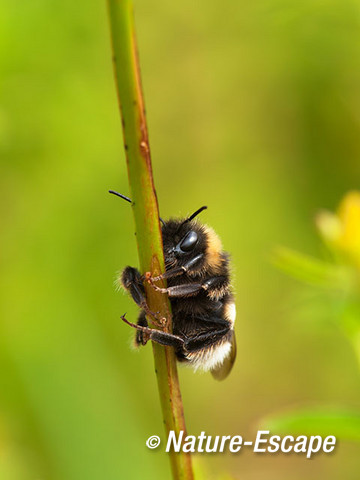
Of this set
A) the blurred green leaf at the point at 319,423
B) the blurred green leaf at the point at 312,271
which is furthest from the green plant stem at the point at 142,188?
the blurred green leaf at the point at 312,271

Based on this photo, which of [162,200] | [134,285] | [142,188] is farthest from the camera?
[162,200]

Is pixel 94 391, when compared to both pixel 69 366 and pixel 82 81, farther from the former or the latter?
pixel 82 81

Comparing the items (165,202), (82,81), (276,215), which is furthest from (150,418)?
(82,81)

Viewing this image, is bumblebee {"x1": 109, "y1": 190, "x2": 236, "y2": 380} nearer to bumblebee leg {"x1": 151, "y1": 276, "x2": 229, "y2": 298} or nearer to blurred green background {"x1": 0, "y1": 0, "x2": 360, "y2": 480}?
bumblebee leg {"x1": 151, "y1": 276, "x2": 229, "y2": 298}

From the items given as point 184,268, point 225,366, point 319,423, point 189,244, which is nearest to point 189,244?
point 189,244

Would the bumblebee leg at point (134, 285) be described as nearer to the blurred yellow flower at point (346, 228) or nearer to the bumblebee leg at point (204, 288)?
the bumblebee leg at point (204, 288)

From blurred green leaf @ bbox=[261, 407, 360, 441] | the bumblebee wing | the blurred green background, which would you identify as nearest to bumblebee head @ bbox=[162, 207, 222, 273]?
the bumblebee wing

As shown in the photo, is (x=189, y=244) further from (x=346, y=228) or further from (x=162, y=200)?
(x=162, y=200)
